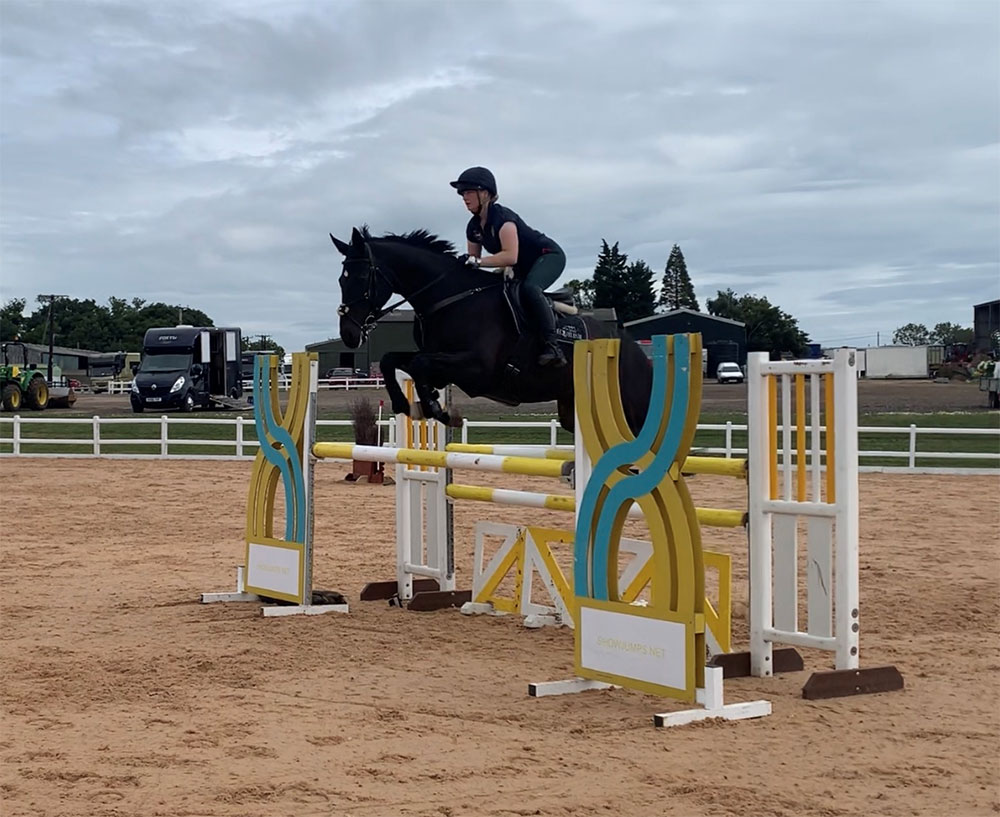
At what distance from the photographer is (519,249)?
668cm

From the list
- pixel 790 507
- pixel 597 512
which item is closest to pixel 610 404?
pixel 597 512

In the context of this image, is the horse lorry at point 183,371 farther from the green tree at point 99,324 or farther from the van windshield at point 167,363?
the green tree at point 99,324

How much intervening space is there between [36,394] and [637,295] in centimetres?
4068

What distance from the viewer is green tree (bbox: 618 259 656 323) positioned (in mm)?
67938

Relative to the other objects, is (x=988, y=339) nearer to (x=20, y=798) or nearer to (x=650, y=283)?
(x=650, y=283)

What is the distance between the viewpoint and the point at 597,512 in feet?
16.2

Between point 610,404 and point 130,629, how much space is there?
10.2ft

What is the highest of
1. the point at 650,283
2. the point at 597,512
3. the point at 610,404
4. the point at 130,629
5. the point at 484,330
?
the point at 650,283

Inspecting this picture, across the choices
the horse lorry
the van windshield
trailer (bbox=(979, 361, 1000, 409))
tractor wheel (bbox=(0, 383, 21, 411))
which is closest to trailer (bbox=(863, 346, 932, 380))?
trailer (bbox=(979, 361, 1000, 409))

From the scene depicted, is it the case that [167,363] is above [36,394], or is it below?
above

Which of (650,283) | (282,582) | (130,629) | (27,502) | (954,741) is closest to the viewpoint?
(954,741)

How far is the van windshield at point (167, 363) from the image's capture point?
3425cm

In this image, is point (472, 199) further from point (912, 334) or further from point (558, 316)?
point (912, 334)

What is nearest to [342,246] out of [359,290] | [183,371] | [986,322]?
[359,290]
